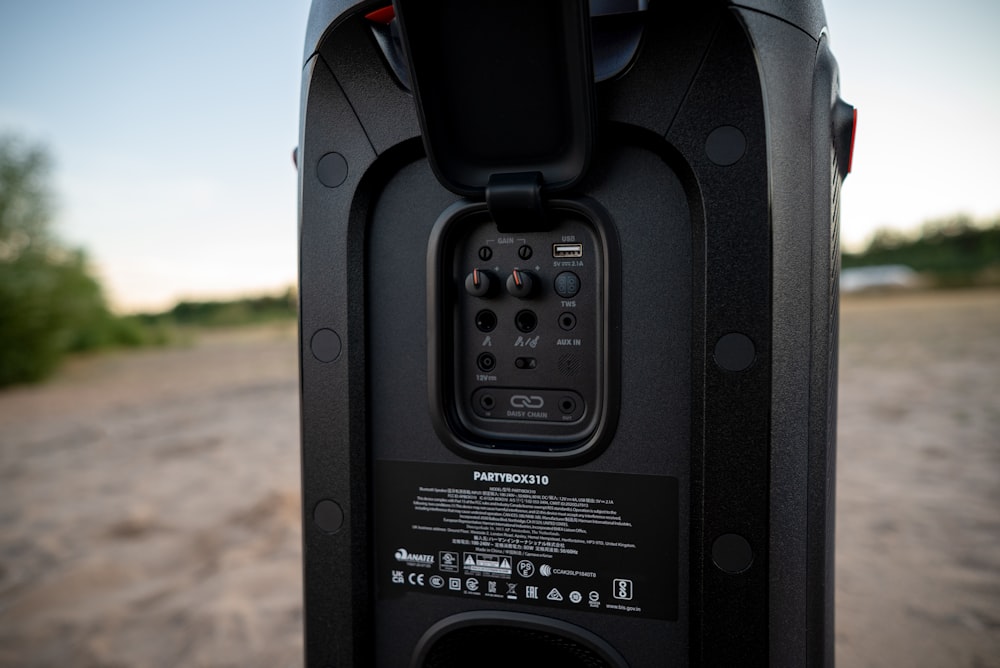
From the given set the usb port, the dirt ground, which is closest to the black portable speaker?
the usb port

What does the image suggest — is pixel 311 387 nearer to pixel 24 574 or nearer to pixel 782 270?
pixel 782 270

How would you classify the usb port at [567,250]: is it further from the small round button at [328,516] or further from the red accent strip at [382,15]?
the small round button at [328,516]

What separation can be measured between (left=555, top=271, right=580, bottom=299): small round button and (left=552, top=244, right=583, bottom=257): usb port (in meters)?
0.03

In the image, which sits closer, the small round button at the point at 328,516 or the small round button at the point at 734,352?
the small round button at the point at 734,352

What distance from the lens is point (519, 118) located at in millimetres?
867

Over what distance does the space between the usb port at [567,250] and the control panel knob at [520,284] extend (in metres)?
0.06

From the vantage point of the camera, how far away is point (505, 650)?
1.09 m

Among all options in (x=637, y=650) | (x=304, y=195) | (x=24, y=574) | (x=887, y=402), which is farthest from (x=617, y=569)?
(x=887, y=402)

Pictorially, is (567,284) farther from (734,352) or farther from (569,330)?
(734,352)

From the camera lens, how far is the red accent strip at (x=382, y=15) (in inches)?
36.0

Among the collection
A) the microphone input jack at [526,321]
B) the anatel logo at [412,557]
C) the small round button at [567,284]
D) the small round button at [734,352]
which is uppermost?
the small round button at [567,284]

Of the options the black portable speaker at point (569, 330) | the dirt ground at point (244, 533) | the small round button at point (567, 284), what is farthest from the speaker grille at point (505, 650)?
the dirt ground at point (244, 533)

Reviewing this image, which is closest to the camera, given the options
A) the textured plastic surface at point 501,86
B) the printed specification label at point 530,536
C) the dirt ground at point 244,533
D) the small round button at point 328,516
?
the textured plastic surface at point 501,86

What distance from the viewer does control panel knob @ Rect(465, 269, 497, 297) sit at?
922mm
